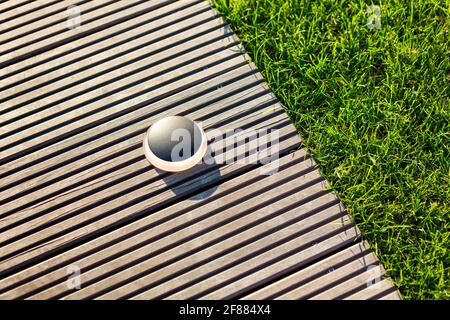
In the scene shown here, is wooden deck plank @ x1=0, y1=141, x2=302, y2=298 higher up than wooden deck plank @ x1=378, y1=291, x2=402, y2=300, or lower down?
higher up

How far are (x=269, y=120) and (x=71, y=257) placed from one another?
1.22m

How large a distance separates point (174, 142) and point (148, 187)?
0.95ft

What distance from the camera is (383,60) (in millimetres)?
3014

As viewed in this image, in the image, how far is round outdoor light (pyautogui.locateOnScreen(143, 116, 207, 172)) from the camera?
98.5 inches

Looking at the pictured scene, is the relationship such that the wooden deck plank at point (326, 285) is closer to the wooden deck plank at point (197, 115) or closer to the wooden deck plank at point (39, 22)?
the wooden deck plank at point (197, 115)

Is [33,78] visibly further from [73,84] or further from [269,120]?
[269,120]

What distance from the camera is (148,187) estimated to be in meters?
2.62

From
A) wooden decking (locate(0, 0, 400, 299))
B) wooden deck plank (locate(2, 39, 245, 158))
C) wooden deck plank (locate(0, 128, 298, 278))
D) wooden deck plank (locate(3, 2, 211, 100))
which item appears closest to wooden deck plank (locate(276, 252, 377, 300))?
wooden decking (locate(0, 0, 400, 299))

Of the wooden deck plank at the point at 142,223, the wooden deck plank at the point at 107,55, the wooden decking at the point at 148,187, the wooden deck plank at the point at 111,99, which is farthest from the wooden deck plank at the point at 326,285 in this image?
the wooden deck plank at the point at 107,55

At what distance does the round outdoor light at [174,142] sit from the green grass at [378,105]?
2.03 ft

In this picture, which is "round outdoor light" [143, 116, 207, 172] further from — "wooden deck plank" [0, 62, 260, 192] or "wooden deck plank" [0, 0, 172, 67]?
"wooden deck plank" [0, 0, 172, 67]

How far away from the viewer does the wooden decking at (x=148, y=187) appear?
2.47 meters

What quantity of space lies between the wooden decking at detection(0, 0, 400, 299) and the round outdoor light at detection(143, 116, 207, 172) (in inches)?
5.4
